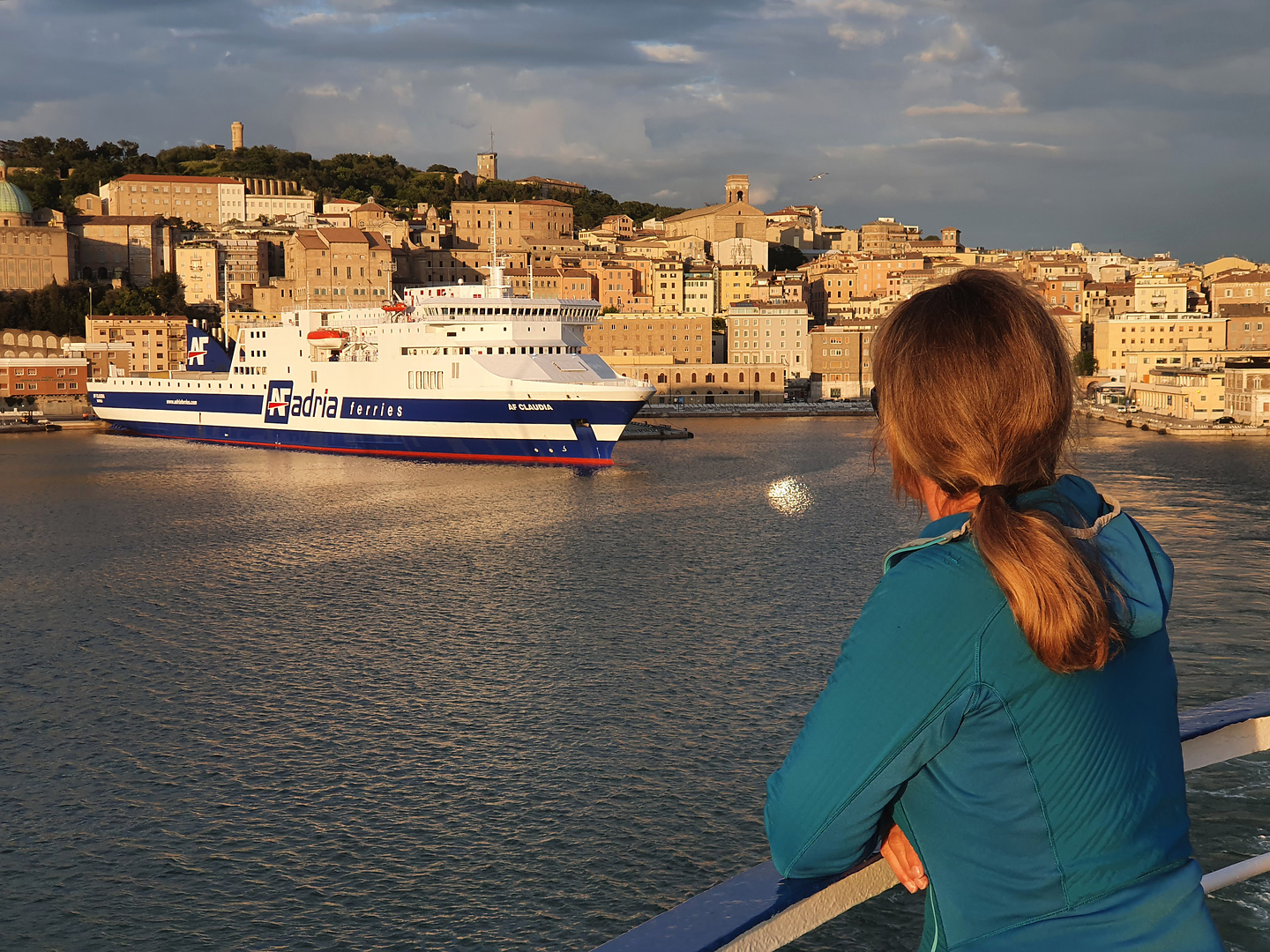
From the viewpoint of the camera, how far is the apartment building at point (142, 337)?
47.2 meters

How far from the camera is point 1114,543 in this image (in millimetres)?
931

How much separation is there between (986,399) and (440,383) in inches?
937

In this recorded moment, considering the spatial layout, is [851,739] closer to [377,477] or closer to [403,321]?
[377,477]

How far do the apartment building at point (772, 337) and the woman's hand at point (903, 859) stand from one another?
51192 millimetres

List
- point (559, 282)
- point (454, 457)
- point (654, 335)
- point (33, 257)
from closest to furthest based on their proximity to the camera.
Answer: point (454, 457) → point (654, 335) → point (33, 257) → point (559, 282)

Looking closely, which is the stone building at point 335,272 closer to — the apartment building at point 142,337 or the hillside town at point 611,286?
the hillside town at point 611,286

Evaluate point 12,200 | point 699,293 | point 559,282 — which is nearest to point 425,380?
point 559,282

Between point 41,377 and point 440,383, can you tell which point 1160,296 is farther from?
point 41,377

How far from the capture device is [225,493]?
20156 mm

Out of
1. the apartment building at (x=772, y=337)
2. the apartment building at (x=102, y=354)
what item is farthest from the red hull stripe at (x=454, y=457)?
the apartment building at (x=772, y=337)

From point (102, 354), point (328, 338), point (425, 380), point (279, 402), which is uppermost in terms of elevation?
point (102, 354)

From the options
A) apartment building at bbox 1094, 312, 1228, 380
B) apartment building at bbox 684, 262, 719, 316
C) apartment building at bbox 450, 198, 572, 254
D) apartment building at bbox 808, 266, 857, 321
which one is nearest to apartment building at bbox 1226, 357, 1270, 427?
apartment building at bbox 1094, 312, 1228, 380

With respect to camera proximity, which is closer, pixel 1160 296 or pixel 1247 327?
pixel 1247 327

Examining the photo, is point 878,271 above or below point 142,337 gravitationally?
above
